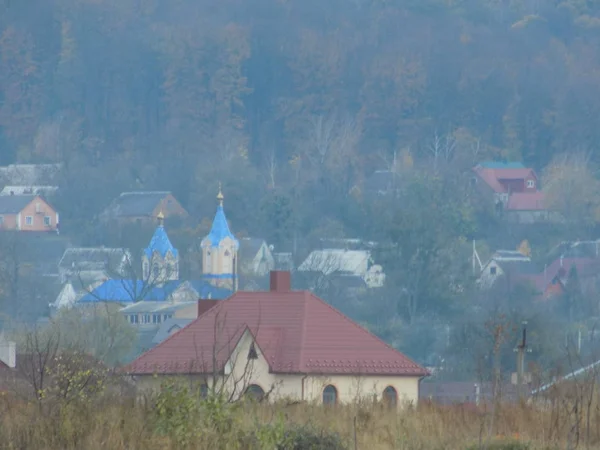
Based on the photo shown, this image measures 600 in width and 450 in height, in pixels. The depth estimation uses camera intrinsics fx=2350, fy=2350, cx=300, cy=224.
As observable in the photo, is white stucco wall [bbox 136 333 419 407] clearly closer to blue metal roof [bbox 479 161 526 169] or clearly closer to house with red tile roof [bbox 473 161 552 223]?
house with red tile roof [bbox 473 161 552 223]

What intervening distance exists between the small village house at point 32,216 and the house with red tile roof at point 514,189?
20.1 metres

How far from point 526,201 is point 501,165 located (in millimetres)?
8895

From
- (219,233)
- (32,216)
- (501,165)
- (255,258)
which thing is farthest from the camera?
(501,165)

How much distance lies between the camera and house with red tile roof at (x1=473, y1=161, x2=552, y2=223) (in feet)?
346

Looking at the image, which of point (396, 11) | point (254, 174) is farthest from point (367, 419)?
point (396, 11)

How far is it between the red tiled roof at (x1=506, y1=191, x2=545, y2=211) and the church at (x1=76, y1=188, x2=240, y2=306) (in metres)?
20.7

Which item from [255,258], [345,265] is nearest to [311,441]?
[345,265]

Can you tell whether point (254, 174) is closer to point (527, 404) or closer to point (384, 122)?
point (384, 122)

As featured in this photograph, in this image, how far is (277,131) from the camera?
12775 centimetres

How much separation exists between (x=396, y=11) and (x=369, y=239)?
53927 mm

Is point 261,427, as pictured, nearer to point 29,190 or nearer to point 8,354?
point 8,354

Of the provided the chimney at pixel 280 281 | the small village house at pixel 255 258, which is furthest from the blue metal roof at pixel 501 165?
the chimney at pixel 280 281

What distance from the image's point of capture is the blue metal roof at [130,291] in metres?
74.4

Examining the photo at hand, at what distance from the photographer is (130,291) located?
249 ft
